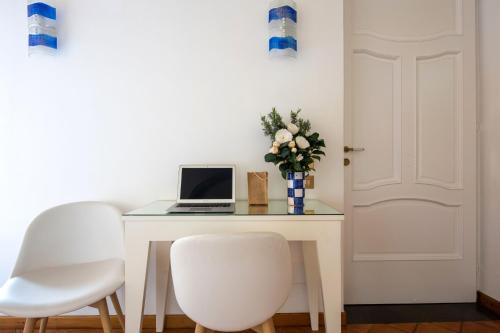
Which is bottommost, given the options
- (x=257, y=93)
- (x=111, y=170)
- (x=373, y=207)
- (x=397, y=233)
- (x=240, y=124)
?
(x=397, y=233)

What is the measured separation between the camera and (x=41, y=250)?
1482 millimetres

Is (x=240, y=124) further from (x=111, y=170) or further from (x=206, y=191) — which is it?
(x=111, y=170)

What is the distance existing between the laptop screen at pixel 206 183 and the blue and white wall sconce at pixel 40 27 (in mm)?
1076

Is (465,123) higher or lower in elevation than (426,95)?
lower

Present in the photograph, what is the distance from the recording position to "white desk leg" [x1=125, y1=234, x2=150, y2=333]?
1.28 m

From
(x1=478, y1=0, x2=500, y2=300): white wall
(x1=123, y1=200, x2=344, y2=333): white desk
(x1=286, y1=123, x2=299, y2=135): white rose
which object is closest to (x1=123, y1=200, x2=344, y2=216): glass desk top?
(x1=123, y1=200, x2=344, y2=333): white desk

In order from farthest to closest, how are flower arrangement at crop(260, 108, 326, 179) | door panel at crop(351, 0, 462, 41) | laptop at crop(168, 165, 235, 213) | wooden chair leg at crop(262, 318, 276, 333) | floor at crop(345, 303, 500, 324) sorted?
door panel at crop(351, 0, 462, 41), floor at crop(345, 303, 500, 324), laptop at crop(168, 165, 235, 213), flower arrangement at crop(260, 108, 326, 179), wooden chair leg at crop(262, 318, 276, 333)

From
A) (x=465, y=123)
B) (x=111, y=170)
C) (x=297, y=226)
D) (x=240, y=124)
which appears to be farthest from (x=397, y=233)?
(x=111, y=170)

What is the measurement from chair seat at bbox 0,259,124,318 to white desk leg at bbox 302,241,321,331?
1.00 metres

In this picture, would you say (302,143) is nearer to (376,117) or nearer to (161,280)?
(376,117)

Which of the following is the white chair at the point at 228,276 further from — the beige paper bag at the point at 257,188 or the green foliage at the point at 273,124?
the green foliage at the point at 273,124

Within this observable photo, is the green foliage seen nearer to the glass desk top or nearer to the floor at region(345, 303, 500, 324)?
the glass desk top

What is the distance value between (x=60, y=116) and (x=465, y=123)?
2.65 metres

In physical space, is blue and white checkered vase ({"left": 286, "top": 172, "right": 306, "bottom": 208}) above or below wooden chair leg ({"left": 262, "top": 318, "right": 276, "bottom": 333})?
above
